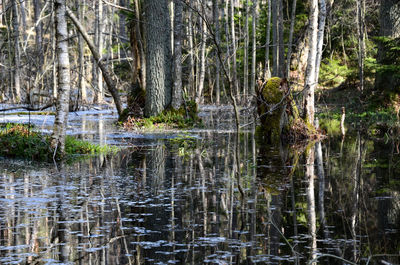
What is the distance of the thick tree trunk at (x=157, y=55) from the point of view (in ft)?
62.7

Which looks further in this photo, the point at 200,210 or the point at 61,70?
the point at 61,70

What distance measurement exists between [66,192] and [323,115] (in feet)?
62.5

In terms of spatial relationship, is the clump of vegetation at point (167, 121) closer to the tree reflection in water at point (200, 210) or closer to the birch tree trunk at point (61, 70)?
the tree reflection in water at point (200, 210)

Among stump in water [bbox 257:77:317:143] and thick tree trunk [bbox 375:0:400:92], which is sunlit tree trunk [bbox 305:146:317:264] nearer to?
stump in water [bbox 257:77:317:143]

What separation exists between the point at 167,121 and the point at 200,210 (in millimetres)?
12761

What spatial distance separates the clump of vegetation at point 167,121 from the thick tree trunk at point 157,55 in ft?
1.02

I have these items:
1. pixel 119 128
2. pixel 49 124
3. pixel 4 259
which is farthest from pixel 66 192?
pixel 49 124

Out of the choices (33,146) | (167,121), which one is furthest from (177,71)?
(33,146)

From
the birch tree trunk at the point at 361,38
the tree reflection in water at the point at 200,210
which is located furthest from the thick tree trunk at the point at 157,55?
the birch tree trunk at the point at 361,38

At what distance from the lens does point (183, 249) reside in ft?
16.8

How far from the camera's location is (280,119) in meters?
15.2

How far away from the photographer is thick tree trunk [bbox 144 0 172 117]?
19109 mm

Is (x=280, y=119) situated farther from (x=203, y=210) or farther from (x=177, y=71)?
(x=203, y=210)

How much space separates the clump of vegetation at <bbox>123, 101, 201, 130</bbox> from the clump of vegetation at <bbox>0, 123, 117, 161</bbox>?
18.2 ft
